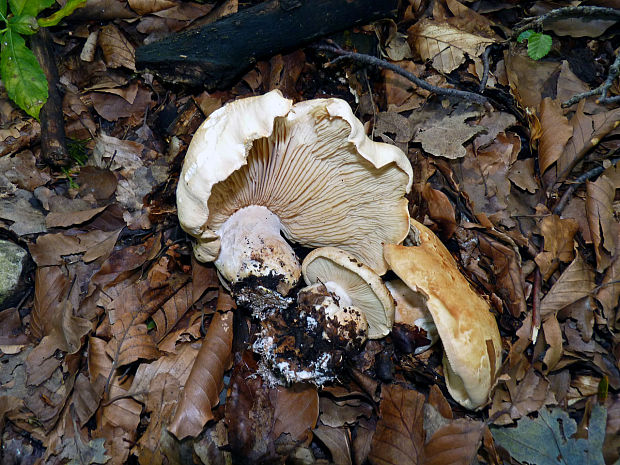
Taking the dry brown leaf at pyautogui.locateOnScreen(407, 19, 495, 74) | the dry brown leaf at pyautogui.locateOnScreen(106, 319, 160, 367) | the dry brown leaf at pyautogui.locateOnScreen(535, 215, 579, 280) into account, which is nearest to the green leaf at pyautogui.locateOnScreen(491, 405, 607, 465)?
the dry brown leaf at pyautogui.locateOnScreen(535, 215, 579, 280)

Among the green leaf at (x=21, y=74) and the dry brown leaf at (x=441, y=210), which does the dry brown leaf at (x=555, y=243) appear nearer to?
the dry brown leaf at (x=441, y=210)

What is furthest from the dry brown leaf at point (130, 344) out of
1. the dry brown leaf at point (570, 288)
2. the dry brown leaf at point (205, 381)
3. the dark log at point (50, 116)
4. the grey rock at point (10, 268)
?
the dry brown leaf at point (570, 288)

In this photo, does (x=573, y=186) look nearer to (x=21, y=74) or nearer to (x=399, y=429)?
(x=399, y=429)

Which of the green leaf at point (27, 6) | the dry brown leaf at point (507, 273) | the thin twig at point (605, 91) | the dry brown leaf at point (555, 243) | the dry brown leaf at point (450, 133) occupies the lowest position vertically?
the dry brown leaf at point (507, 273)

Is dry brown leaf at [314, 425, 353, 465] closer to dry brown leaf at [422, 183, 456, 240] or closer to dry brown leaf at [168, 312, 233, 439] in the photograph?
dry brown leaf at [168, 312, 233, 439]

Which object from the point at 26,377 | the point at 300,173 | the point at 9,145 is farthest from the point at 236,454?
the point at 9,145

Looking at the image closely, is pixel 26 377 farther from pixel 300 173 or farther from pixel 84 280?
pixel 300 173
